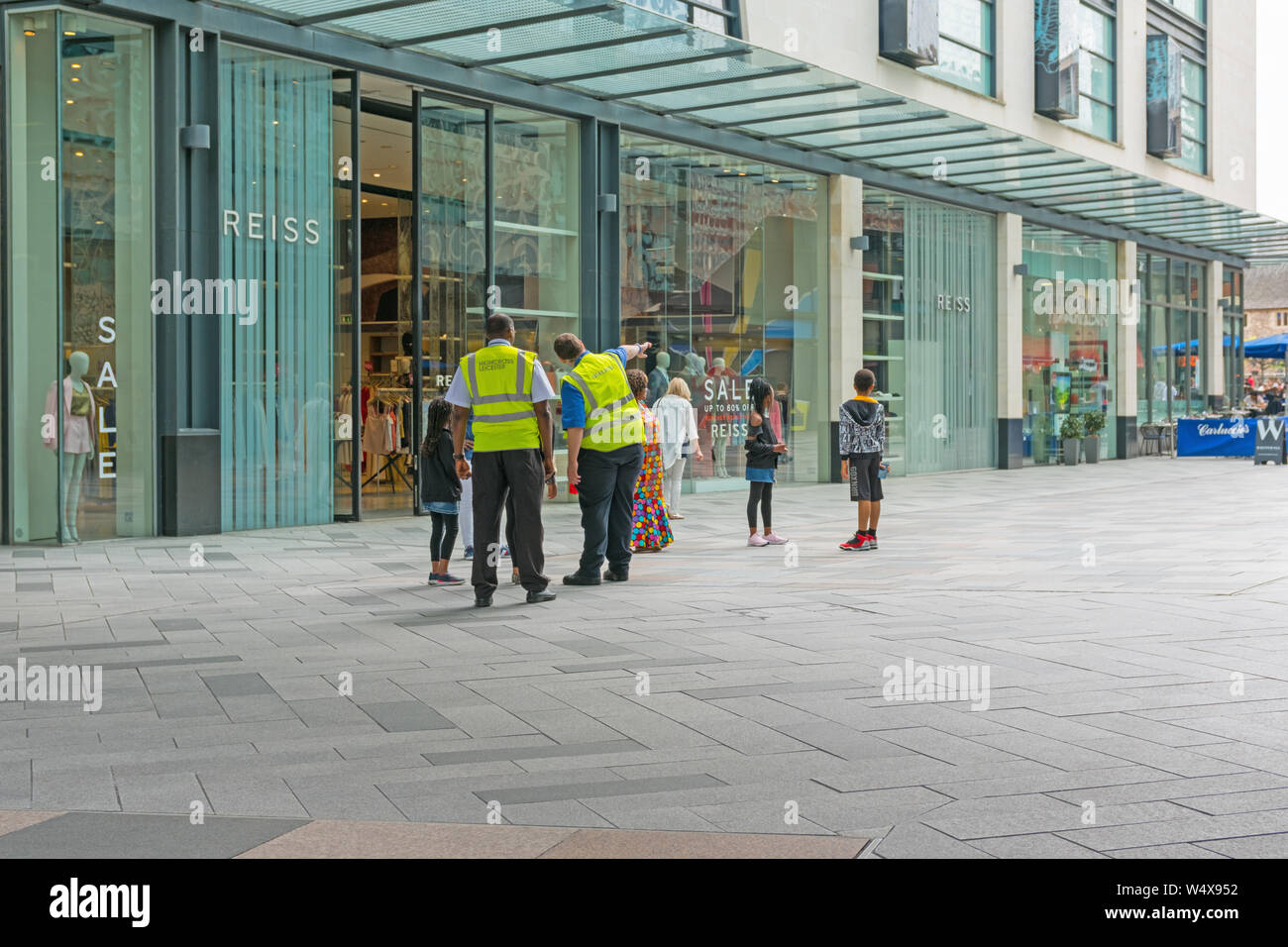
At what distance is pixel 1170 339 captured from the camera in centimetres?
3712

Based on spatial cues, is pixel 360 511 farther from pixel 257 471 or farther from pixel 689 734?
pixel 689 734

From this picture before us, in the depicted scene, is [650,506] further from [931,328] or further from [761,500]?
[931,328]

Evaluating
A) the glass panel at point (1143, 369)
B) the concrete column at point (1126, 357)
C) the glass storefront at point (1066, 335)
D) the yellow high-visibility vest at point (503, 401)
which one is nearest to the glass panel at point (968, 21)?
the glass storefront at point (1066, 335)

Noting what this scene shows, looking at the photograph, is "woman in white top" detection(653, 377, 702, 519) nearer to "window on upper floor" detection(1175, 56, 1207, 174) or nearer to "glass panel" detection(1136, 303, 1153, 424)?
"glass panel" detection(1136, 303, 1153, 424)

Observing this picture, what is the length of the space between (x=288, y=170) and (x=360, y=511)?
3937mm

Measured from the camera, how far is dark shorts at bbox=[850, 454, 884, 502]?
12711 millimetres

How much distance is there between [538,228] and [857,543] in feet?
23.9

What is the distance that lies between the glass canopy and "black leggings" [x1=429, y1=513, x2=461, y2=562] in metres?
6.39

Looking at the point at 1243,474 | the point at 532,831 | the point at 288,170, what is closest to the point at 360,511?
the point at 288,170

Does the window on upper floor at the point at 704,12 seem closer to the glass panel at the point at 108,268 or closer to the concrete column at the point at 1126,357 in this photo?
the glass panel at the point at 108,268

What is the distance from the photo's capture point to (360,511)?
52.0ft

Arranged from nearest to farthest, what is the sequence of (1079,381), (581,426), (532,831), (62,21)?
(532,831) < (581,426) < (62,21) < (1079,381)

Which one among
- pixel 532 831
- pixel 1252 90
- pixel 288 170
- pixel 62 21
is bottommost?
pixel 532 831
